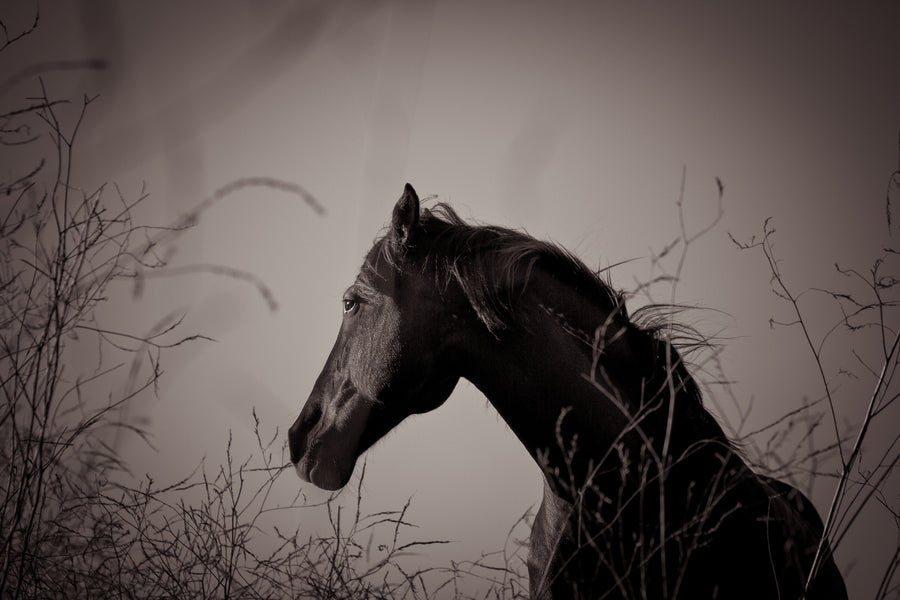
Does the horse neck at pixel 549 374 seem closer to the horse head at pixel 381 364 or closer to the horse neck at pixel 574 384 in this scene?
the horse neck at pixel 574 384

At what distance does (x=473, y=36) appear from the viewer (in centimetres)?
10619

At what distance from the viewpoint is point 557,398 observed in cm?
217

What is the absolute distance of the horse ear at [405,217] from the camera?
2.39 m

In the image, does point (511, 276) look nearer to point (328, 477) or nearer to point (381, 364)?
point (381, 364)

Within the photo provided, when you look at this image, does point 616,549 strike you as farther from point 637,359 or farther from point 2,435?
point 2,435

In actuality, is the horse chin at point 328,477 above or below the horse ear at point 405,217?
below

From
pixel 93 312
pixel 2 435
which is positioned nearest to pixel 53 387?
pixel 93 312

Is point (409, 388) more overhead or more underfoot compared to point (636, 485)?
more overhead

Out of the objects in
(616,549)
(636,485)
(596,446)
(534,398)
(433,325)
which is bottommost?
(616,549)

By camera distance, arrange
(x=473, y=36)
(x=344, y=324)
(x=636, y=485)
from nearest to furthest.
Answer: (x=636, y=485) < (x=344, y=324) < (x=473, y=36)

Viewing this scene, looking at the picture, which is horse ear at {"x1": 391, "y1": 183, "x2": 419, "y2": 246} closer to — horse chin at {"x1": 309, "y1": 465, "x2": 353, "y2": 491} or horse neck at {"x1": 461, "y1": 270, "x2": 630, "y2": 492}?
horse neck at {"x1": 461, "y1": 270, "x2": 630, "y2": 492}

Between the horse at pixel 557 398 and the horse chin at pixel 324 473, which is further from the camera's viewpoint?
the horse chin at pixel 324 473

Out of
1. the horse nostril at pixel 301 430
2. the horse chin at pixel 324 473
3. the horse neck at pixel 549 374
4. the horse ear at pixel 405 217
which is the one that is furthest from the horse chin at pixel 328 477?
the horse ear at pixel 405 217

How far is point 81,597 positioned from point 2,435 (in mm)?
745
